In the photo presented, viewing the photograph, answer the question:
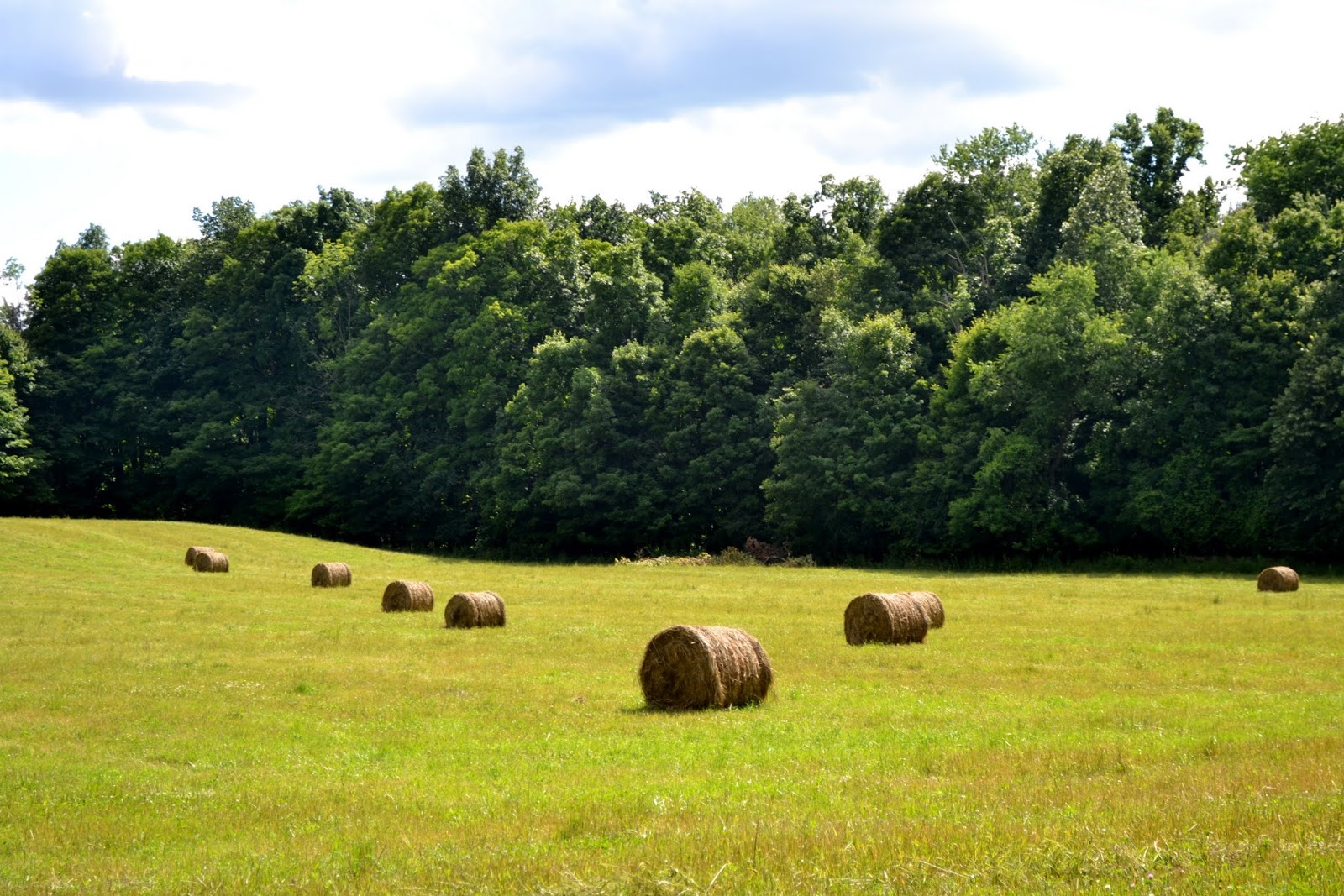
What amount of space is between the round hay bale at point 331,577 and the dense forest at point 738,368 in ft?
90.0

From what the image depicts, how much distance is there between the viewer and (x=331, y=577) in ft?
144

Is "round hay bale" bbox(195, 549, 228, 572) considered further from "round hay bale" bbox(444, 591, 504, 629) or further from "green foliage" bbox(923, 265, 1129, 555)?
"green foliage" bbox(923, 265, 1129, 555)

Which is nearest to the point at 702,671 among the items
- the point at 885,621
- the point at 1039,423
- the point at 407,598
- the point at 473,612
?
the point at 885,621

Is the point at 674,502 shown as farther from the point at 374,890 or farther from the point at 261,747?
the point at 374,890

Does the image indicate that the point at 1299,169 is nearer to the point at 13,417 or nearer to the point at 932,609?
the point at 932,609

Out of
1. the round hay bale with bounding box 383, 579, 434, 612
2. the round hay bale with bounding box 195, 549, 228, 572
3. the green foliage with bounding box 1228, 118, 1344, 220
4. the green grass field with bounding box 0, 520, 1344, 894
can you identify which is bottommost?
the round hay bale with bounding box 195, 549, 228, 572

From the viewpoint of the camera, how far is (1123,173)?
67250 mm

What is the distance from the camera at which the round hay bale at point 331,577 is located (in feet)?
144

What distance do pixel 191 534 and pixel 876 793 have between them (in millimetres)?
58022

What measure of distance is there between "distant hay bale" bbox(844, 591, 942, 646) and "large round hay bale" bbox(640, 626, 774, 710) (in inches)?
313

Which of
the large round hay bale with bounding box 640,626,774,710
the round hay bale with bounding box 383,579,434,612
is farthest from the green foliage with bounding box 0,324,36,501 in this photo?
the large round hay bale with bounding box 640,626,774,710

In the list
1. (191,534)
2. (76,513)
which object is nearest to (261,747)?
(191,534)

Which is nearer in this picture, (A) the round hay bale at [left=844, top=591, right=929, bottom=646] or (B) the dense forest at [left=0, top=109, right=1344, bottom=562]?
(A) the round hay bale at [left=844, top=591, right=929, bottom=646]

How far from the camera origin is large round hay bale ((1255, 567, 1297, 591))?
39406 mm
